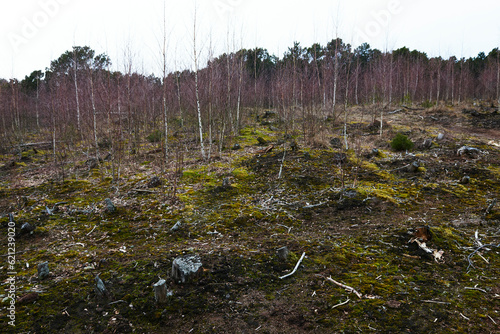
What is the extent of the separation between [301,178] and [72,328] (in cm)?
549

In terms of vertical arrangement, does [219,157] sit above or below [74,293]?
above

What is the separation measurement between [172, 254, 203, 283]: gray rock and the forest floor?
73 mm

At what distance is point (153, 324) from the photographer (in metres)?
2.56

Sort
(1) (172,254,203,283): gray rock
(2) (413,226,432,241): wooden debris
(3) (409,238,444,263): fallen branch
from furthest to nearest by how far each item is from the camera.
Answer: (2) (413,226,432,241): wooden debris
(3) (409,238,444,263): fallen branch
(1) (172,254,203,283): gray rock

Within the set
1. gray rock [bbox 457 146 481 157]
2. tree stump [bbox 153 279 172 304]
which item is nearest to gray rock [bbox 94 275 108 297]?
tree stump [bbox 153 279 172 304]

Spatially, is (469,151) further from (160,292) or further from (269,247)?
(160,292)

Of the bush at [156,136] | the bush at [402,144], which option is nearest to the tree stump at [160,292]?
the bush at [402,144]

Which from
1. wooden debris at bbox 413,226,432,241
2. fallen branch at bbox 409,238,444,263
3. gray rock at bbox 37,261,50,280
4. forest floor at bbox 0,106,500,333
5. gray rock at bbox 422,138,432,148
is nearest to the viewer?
forest floor at bbox 0,106,500,333

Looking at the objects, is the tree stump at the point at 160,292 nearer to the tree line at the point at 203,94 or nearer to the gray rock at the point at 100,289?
the gray rock at the point at 100,289

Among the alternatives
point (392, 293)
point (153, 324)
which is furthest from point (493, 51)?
point (153, 324)

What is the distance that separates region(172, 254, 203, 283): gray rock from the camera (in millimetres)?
3127

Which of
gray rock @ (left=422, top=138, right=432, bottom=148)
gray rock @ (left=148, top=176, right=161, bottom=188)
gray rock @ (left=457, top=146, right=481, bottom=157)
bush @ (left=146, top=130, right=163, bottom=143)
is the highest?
bush @ (left=146, top=130, right=163, bottom=143)

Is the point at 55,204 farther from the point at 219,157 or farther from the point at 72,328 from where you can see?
the point at 219,157

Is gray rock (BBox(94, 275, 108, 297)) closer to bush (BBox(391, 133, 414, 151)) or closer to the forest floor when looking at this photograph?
the forest floor
